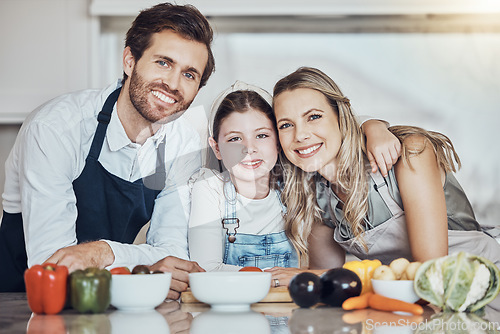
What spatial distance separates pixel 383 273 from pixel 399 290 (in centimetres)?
7

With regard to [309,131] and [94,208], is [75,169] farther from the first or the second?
[309,131]

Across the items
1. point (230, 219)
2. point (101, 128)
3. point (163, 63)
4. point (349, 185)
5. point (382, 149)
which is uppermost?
point (163, 63)

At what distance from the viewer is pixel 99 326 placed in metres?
1.00

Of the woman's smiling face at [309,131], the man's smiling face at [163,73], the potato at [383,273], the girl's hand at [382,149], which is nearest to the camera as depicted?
the potato at [383,273]

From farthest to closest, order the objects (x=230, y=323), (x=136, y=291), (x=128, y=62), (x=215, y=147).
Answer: (x=128, y=62) → (x=215, y=147) → (x=136, y=291) → (x=230, y=323)

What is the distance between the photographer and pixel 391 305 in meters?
1.14

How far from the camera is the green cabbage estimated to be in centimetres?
112

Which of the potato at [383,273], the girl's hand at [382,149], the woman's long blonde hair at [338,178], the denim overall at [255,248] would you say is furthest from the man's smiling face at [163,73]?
the potato at [383,273]

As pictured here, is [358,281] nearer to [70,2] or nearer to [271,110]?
[271,110]

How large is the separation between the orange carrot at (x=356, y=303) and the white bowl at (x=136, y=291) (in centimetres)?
39

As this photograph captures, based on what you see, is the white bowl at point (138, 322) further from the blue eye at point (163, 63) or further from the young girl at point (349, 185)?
the blue eye at point (163, 63)

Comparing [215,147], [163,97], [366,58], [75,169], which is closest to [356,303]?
[215,147]

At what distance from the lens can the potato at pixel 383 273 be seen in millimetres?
1215

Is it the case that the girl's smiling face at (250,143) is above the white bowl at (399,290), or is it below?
above
